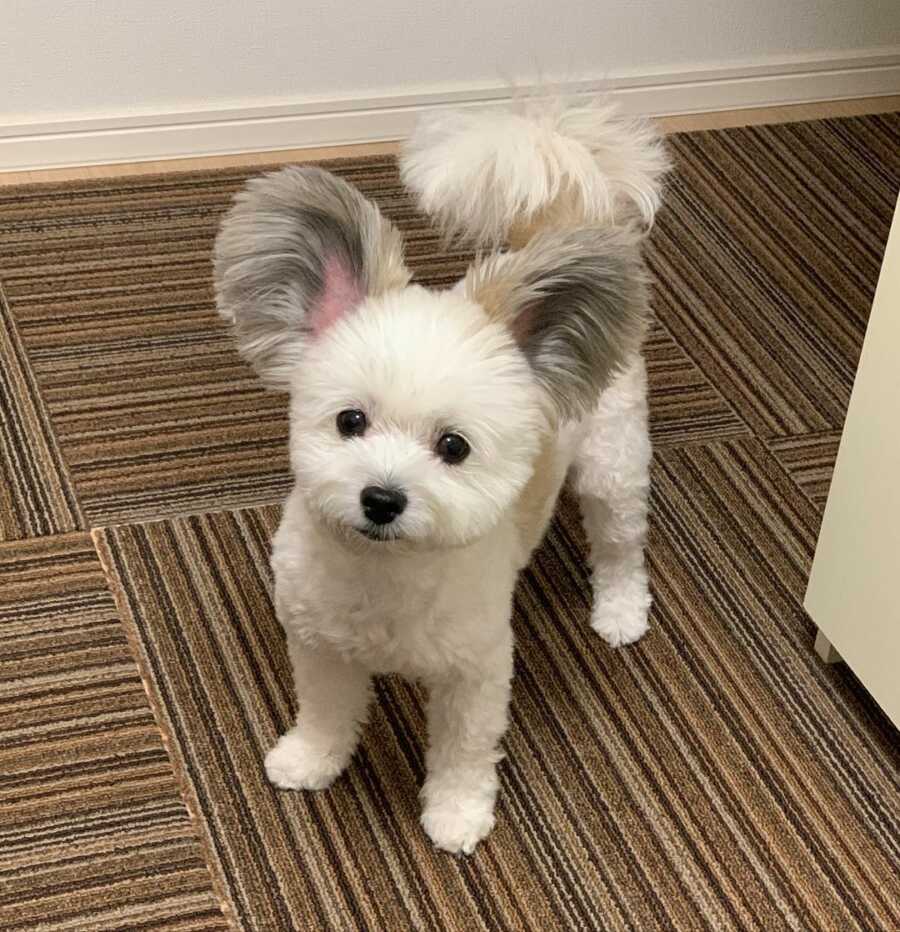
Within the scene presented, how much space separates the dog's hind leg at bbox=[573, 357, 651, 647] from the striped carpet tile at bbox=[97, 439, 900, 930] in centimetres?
4

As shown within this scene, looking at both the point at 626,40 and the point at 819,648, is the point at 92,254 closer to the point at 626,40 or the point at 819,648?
the point at 626,40

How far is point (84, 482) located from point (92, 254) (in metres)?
0.61

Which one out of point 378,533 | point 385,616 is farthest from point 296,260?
point 385,616

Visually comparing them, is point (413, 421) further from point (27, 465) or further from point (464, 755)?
point (27, 465)

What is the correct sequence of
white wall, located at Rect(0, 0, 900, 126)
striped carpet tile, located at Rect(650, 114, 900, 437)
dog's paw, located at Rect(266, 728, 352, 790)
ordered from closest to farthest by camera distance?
dog's paw, located at Rect(266, 728, 352, 790), striped carpet tile, located at Rect(650, 114, 900, 437), white wall, located at Rect(0, 0, 900, 126)

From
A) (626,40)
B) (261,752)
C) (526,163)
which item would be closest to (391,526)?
(526,163)

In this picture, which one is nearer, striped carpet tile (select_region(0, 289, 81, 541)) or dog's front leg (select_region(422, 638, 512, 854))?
dog's front leg (select_region(422, 638, 512, 854))

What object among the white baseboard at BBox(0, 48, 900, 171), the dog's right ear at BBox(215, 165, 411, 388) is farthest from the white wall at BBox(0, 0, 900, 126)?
the dog's right ear at BBox(215, 165, 411, 388)

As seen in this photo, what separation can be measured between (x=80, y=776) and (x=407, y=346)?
745 mm

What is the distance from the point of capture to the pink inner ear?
1.30m

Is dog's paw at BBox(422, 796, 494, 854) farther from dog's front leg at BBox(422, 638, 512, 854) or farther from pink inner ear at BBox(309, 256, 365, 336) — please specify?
pink inner ear at BBox(309, 256, 365, 336)

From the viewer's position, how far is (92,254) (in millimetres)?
2469

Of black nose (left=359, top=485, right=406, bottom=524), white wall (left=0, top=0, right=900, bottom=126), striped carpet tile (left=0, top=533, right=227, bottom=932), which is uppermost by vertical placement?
black nose (left=359, top=485, right=406, bottom=524)

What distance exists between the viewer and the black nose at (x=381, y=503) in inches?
47.8
